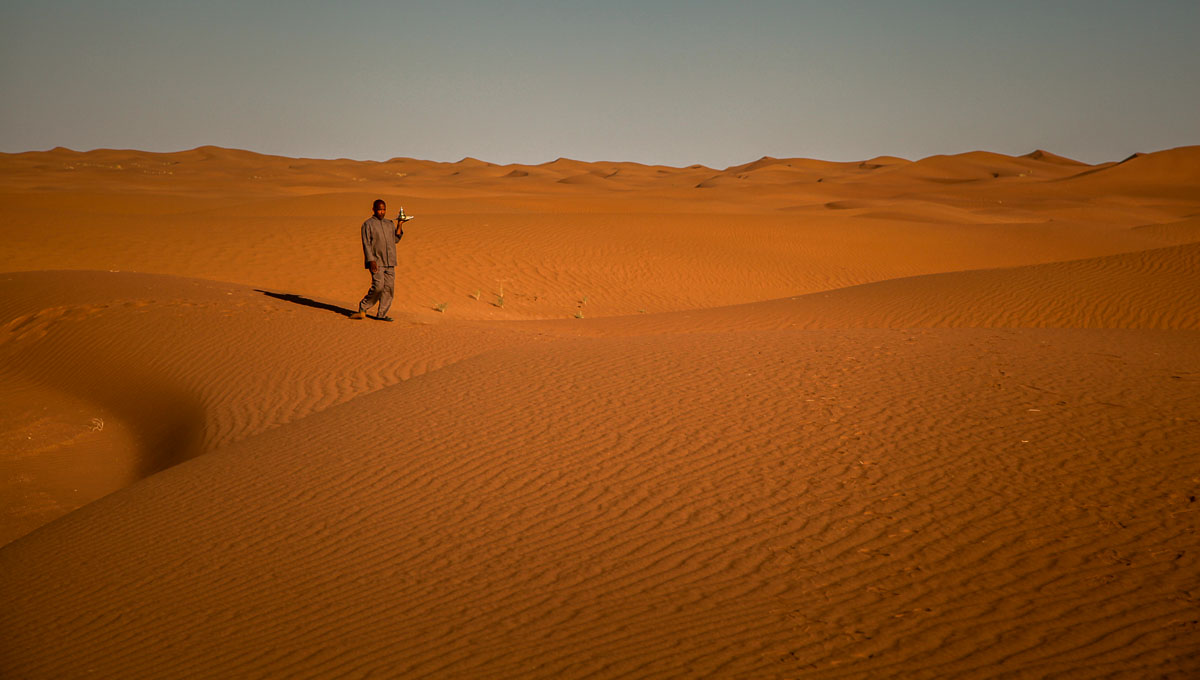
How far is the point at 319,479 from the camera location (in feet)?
20.3

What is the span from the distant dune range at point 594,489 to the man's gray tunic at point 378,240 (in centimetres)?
113

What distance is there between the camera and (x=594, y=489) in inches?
225

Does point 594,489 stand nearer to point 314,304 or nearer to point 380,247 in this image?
point 380,247

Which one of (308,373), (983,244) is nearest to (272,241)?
(308,373)

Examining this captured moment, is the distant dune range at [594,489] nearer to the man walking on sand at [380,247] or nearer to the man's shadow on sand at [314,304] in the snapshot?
the man's shadow on sand at [314,304]

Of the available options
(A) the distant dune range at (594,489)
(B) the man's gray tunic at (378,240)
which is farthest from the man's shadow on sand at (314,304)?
(B) the man's gray tunic at (378,240)

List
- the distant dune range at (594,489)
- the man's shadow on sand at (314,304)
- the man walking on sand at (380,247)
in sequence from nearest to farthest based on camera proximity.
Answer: the distant dune range at (594,489) → the man walking on sand at (380,247) → the man's shadow on sand at (314,304)

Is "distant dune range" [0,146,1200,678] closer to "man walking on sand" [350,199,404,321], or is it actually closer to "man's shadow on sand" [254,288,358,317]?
"man's shadow on sand" [254,288,358,317]

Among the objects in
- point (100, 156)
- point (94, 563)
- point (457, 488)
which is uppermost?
point (100, 156)

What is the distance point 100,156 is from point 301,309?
94126mm

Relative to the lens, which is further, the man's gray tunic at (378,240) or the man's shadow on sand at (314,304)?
the man's shadow on sand at (314,304)

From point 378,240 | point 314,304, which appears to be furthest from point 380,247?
point 314,304

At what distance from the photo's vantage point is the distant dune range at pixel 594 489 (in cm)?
383

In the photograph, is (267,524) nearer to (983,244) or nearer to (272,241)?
(272,241)
